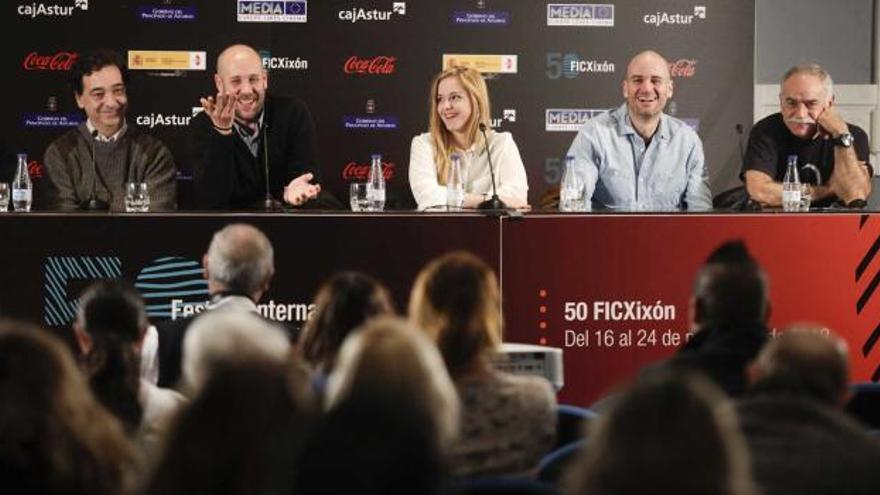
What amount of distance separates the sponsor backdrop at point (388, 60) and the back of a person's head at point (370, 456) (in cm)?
771

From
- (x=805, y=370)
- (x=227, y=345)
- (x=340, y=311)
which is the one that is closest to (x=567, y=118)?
(x=340, y=311)

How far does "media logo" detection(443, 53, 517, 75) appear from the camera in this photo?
423 inches

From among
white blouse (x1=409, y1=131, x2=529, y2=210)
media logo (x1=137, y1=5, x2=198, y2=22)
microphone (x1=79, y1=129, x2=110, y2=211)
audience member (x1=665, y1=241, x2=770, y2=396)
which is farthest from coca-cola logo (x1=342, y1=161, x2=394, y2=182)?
audience member (x1=665, y1=241, x2=770, y2=396)

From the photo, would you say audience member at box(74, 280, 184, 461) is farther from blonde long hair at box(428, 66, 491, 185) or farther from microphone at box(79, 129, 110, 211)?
blonde long hair at box(428, 66, 491, 185)

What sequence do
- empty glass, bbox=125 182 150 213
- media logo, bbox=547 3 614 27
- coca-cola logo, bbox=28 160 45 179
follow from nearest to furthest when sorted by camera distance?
empty glass, bbox=125 182 150 213, coca-cola logo, bbox=28 160 45 179, media logo, bbox=547 3 614 27

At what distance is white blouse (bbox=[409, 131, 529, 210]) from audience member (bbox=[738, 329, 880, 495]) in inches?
190

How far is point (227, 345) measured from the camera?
127 inches

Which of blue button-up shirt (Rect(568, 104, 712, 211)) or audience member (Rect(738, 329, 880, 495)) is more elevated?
blue button-up shirt (Rect(568, 104, 712, 211))

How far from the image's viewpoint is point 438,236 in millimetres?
7367

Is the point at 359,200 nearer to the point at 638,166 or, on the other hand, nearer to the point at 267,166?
the point at 267,166

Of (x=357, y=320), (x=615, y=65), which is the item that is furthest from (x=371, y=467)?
(x=615, y=65)

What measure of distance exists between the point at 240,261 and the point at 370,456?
3.10 m

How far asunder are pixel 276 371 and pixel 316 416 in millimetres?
340

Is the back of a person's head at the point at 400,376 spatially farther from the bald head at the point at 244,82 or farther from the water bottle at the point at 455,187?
the bald head at the point at 244,82
